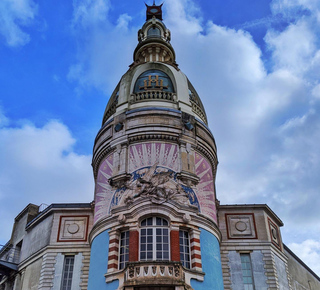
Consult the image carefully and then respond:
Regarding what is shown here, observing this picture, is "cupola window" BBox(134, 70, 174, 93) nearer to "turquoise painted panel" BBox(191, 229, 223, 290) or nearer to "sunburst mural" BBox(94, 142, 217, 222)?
"sunburst mural" BBox(94, 142, 217, 222)

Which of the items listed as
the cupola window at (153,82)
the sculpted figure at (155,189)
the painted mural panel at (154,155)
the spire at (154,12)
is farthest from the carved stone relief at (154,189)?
the spire at (154,12)

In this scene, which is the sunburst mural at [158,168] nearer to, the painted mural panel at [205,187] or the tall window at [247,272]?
the painted mural panel at [205,187]

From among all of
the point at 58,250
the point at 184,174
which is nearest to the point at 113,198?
the point at 184,174

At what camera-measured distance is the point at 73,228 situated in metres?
30.3

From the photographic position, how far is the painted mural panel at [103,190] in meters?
26.5

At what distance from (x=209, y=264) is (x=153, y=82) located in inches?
583

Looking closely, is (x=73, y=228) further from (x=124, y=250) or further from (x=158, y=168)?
(x=158, y=168)

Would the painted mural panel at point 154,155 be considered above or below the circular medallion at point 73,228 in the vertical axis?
above

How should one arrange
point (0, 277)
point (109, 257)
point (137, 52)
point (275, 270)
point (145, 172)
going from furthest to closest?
1. point (137, 52)
2. point (0, 277)
3. point (275, 270)
4. point (145, 172)
5. point (109, 257)

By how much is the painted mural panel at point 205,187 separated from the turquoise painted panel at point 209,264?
1680 mm

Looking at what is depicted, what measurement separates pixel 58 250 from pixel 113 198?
682 cm

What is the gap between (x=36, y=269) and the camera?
97.4ft

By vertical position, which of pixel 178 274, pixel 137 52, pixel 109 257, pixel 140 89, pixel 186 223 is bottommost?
pixel 178 274

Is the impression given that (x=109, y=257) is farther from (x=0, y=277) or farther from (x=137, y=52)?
(x=137, y=52)
